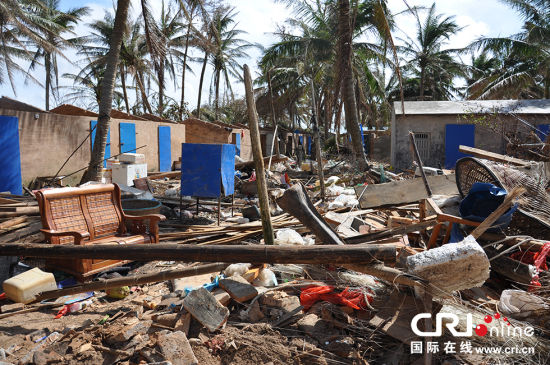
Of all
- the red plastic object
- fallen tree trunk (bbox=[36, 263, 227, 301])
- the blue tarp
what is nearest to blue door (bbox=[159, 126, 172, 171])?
the blue tarp

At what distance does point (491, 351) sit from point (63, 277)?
176 inches

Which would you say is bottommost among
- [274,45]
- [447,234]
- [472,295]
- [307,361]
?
[307,361]

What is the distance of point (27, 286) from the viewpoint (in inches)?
143

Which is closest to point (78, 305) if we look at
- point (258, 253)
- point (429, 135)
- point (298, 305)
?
point (298, 305)

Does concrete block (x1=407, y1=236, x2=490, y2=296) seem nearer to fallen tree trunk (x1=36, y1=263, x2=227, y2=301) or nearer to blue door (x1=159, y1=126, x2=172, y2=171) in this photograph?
fallen tree trunk (x1=36, y1=263, x2=227, y2=301)

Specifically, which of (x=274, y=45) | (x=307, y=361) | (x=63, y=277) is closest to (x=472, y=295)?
(x=307, y=361)

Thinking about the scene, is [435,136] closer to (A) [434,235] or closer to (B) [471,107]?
(B) [471,107]

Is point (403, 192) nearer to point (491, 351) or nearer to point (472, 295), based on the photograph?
point (472, 295)

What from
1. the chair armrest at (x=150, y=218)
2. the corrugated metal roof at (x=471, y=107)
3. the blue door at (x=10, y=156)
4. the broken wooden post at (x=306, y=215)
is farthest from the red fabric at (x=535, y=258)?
the corrugated metal roof at (x=471, y=107)

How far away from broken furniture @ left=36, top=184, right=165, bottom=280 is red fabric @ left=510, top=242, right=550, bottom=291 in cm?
440

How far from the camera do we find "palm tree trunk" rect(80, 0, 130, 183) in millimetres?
8498

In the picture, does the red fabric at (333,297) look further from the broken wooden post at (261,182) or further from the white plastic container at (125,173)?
the white plastic container at (125,173)

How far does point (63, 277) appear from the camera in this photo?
14.6 feet

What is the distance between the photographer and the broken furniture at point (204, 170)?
761 cm
